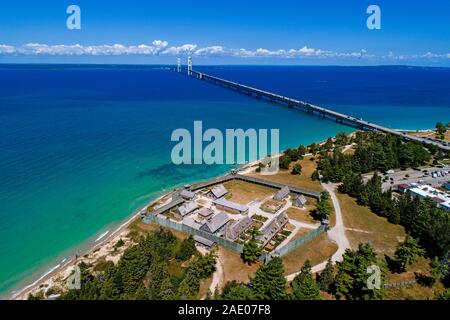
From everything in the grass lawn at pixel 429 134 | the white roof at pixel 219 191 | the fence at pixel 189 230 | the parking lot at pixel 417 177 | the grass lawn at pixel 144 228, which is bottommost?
the grass lawn at pixel 144 228

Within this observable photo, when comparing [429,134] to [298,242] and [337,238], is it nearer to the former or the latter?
[337,238]

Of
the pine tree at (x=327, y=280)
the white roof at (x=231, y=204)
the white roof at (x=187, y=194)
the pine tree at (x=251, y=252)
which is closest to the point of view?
the pine tree at (x=327, y=280)

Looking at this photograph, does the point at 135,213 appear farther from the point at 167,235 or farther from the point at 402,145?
the point at 402,145

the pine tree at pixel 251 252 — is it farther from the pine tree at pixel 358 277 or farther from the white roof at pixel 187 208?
the white roof at pixel 187 208

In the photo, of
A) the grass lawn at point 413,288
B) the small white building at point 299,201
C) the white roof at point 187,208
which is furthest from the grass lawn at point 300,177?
the grass lawn at point 413,288

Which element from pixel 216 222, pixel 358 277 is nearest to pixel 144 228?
pixel 216 222

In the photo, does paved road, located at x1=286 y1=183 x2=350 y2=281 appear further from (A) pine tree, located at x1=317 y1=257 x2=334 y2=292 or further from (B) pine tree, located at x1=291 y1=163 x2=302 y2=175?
(B) pine tree, located at x1=291 y1=163 x2=302 y2=175
